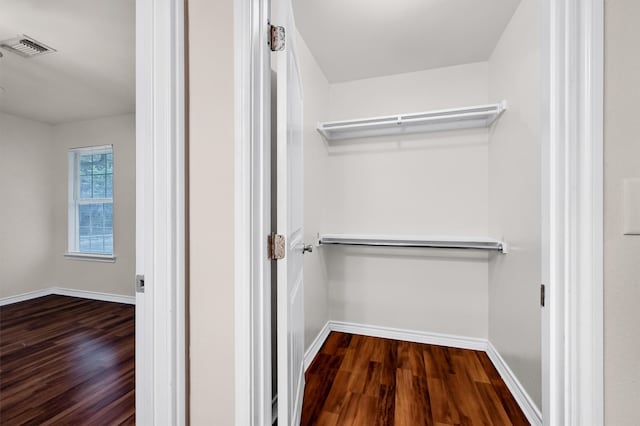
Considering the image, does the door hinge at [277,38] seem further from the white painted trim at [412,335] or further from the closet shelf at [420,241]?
the white painted trim at [412,335]

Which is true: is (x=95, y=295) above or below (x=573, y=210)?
below

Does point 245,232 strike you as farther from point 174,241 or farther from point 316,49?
point 316,49

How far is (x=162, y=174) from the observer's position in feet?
3.01

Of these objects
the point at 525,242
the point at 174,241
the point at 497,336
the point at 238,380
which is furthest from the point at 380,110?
the point at 238,380

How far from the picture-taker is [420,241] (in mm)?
2309

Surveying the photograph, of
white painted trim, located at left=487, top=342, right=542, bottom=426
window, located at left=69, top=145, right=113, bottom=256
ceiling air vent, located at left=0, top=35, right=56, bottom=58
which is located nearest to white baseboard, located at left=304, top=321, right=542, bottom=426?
white painted trim, located at left=487, top=342, right=542, bottom=426

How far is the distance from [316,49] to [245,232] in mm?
1911

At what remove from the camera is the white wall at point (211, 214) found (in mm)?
933

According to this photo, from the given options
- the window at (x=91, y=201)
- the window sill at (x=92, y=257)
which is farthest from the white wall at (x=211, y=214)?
the window at (x=91, y=201)

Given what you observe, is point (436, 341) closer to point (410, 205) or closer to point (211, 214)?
point (410, 205)

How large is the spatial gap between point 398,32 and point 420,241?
61.8 inches

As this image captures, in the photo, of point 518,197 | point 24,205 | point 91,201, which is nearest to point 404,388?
point 518,197

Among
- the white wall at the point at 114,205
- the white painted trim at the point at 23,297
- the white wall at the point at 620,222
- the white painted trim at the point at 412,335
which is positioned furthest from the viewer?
the white wall at the point at 114,205

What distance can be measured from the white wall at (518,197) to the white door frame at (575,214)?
3.14 ft
